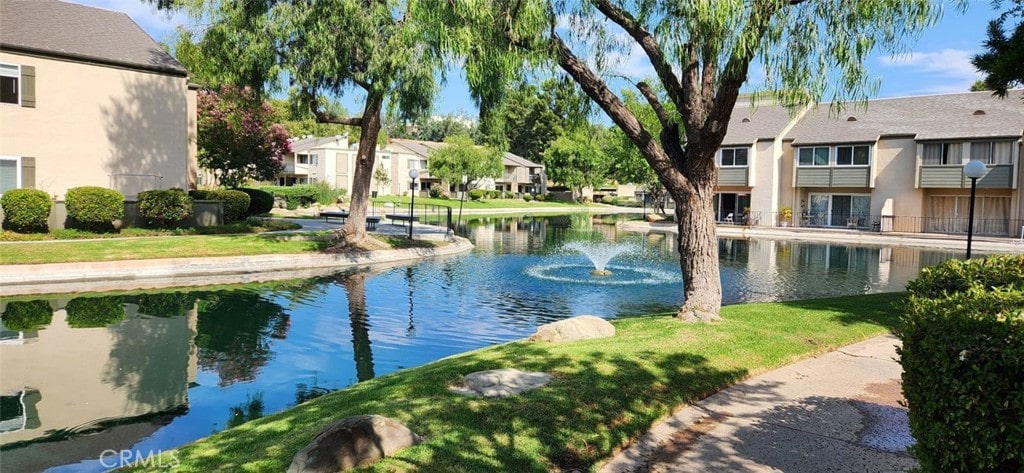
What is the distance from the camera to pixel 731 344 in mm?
8758

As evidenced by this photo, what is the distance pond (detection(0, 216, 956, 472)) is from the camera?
7785mm

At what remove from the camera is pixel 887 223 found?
129ft

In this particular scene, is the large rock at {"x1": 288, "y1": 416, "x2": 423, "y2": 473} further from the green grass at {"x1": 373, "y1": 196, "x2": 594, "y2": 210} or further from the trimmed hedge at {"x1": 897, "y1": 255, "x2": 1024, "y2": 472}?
the green grass at {"x1": 373, "y1": 196, "x2": 594, "y2": 210}

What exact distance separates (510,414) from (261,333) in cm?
790

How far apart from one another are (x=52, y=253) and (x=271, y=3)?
913 cm

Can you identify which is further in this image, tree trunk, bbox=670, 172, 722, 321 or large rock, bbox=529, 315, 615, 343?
tree trunk, bbox=670, 172, 722, 321

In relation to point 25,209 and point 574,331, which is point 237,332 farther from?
point 25,209

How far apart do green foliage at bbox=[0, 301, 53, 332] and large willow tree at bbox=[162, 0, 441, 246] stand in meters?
9.06

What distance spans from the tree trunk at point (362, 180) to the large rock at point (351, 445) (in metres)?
18.2

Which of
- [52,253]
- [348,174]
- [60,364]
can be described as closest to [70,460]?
[60,364]

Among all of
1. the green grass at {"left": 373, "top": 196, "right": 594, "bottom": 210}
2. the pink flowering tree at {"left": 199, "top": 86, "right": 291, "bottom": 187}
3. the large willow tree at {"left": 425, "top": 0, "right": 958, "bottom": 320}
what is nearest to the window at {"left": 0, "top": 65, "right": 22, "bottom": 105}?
the pink flowering tree at {"left": 199, "top": 86, "right": 291, "bottom": 187}

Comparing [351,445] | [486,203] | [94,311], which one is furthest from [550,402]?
[486,203]

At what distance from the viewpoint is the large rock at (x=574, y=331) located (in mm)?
9633

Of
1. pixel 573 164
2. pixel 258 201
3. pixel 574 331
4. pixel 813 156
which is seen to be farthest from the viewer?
pixel 573 164
